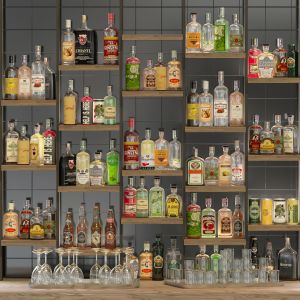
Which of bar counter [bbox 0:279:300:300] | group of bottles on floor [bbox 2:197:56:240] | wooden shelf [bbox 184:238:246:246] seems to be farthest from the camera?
group of bottles on floor [bbox 2:197:56:240]

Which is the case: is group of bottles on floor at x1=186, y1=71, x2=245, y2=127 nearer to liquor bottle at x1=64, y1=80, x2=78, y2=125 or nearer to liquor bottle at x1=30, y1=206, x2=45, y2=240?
liquor bottle at x1=64, y1=80, x2=78, y2=125

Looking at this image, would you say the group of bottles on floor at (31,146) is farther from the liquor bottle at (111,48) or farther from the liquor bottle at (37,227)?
the liquor bottle at (111,48)

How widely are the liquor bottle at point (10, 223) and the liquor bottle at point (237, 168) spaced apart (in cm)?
143

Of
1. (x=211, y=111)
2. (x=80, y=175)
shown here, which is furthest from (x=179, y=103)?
(x=80, y=175)

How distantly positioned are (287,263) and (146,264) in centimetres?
92

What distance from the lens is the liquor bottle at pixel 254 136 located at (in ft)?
18.3

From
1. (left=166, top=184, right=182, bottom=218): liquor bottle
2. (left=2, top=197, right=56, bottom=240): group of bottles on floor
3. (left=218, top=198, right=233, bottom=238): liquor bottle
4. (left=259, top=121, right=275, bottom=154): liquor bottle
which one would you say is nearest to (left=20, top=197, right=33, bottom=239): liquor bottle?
(left=2, top=197, right=56, bottom=240): group of bottles on floor

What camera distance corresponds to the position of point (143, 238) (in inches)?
232

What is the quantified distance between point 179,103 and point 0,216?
1411 mm

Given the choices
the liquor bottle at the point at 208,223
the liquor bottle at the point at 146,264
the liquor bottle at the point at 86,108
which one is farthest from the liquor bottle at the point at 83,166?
the liquor bottle at the point at 208,223

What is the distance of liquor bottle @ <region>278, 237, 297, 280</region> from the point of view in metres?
5.68

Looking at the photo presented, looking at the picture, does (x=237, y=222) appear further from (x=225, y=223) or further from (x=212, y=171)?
(x=212, y=171)

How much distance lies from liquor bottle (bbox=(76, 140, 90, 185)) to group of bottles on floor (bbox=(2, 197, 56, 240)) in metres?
0.25

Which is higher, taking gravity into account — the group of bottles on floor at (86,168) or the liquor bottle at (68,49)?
the liquor bottle at (68,49)
